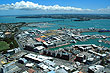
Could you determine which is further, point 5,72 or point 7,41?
point 7,41

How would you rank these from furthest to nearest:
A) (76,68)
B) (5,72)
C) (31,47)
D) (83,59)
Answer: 1. (31,47)
2. (83,59)
3. (76,68)
4. (5,72)

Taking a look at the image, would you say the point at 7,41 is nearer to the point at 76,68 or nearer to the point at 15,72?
the point at 15,72

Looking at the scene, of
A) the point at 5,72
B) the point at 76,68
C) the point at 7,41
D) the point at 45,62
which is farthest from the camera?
the point at 7,41

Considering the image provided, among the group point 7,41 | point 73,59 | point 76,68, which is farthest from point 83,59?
point 7,41

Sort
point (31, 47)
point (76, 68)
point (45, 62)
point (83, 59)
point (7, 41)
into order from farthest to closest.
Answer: point (7, 41) < point (31, 47) < point (83, 59) < point (45, 62) < point (76, 68)

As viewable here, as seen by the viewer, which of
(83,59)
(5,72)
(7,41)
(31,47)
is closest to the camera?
(5,72)

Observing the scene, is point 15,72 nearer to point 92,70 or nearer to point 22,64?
point 22,64

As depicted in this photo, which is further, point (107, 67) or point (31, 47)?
point (31, 47)

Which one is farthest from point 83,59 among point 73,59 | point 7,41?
point 7,41
